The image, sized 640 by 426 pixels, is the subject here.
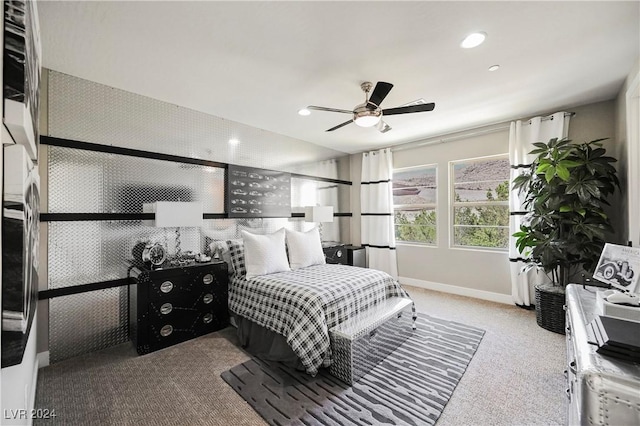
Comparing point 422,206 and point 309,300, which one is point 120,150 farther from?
point 422,206

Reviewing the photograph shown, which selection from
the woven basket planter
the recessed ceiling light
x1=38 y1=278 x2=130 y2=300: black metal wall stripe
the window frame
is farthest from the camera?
the window frame

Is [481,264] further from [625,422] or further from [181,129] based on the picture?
[181,129]

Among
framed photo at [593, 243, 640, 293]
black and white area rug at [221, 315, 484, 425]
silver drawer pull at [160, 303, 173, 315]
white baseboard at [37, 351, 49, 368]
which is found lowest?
black and white area rug at [221, 315, 484, 425]

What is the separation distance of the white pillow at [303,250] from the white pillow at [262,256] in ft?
0.62

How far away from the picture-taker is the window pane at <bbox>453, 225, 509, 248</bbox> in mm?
3996

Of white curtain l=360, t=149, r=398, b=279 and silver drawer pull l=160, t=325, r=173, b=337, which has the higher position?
white curtain l=360, t=149, r=398, b=279

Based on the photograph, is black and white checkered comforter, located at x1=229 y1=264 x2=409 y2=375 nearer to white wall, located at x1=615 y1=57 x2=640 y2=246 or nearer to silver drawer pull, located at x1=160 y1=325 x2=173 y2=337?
silver drawer pull, located at x1=160 y1=325 x2=173 y2=337

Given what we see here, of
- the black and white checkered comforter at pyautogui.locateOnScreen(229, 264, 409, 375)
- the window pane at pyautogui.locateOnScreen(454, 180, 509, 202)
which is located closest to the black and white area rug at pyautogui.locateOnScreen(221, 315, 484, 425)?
the black and white checkered comforter at pyautogui.locateOnScreen(229, 264, 409, 375)

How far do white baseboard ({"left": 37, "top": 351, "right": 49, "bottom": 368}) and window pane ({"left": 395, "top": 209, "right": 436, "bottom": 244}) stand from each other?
4.79 m

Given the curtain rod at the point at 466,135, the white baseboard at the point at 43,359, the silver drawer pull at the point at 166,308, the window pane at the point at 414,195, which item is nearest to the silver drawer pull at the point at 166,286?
the silver drawer pull at the point at 166,308

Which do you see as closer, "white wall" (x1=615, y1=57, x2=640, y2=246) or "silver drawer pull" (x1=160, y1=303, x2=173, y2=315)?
"white wall" (x1=615, y1=57, x2=640, y2=246)

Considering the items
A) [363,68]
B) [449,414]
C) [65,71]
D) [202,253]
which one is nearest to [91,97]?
[65,71]

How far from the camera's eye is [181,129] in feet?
10.6

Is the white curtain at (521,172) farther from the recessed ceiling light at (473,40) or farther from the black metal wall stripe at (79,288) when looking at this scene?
the black metal wall stripe at (79,288)
